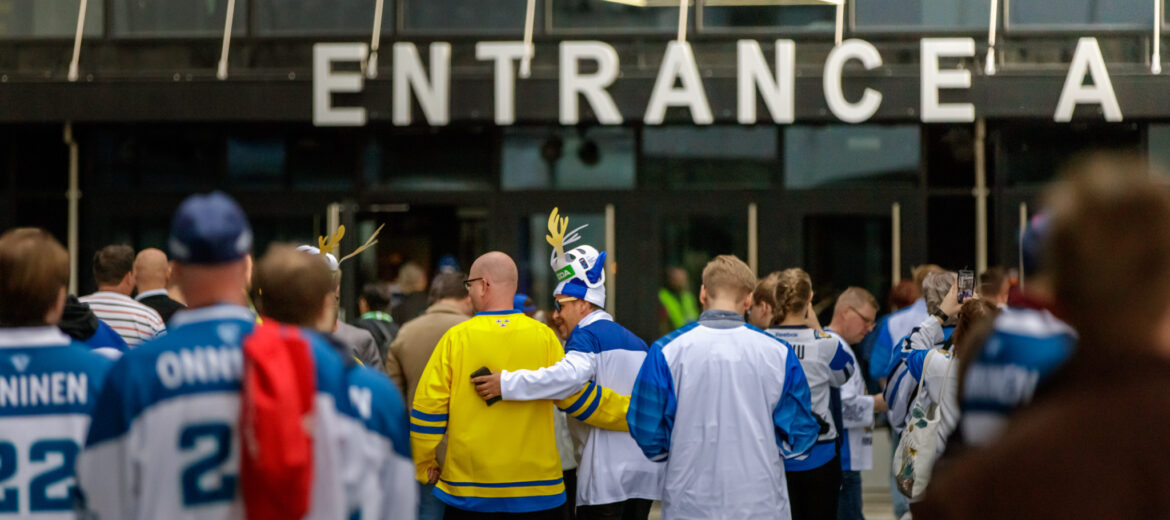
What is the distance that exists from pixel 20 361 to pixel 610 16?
33.7 feet

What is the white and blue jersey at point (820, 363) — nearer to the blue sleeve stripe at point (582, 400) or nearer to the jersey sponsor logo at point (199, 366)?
the blue sleeve stripe at point (582, 400)

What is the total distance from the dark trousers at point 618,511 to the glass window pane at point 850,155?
22.4 ft

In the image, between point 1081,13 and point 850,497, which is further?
point 1081,13

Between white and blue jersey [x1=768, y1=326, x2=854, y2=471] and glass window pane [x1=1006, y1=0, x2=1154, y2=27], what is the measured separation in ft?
21.9

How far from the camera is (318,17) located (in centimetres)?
1348

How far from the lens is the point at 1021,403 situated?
242 cm

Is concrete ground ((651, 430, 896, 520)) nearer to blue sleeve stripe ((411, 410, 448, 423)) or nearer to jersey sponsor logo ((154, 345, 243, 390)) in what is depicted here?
blue sleeve stripe ((411, 410, 448, 423))

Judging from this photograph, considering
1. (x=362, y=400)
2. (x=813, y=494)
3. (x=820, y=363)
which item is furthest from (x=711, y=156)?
(x=362, y=400)

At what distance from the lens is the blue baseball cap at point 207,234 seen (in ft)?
10.3

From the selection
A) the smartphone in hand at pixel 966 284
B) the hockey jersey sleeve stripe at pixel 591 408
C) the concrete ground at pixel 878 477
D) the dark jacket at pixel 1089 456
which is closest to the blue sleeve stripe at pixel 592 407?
the hockey jersey sleeve stripe at pixel 591 408

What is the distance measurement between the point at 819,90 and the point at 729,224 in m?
1.78

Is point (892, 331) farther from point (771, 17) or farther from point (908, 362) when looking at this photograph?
point (771, 17)

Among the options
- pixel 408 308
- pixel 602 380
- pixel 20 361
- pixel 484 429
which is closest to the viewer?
pixel 20 361

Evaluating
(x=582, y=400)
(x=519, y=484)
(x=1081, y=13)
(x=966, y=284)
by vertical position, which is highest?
(x=1081, y=13)
